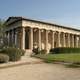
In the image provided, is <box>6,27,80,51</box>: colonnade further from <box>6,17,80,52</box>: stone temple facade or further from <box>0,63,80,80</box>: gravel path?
<box>0,63,80,80</box>: gravel path

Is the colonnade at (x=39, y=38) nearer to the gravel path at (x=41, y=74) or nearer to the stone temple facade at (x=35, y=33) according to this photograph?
the stone temple facade at (x=35, y=33)

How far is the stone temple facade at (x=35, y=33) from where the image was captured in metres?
55.3

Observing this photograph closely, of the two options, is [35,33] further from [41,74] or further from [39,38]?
[41,74]

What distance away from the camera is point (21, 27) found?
5425 centimetres

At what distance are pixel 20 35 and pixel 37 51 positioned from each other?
11232 millimetres

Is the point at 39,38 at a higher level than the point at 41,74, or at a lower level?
higher

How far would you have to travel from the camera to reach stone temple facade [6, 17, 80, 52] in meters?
55.3

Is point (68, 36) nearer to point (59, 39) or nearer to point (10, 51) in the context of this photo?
point (59, 39)

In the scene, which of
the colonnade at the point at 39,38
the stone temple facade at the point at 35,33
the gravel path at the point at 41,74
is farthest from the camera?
the colonnade at the point at 39,38

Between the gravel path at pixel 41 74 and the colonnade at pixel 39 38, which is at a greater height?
the colonnade at pixel 39 38

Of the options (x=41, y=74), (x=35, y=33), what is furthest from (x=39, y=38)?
(x=41, y=74)

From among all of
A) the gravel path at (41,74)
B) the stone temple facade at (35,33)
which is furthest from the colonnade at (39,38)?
the gravel path at (41,74)

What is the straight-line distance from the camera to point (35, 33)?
63.5m

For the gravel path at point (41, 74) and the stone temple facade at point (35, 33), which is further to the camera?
the stone temple facade at point (35, 33)
